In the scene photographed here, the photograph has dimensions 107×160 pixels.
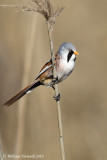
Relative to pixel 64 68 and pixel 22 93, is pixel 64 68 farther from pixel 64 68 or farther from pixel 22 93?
pixel 22 93

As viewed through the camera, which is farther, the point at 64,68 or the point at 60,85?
the point at 60,85

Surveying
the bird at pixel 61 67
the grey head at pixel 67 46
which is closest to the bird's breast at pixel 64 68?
the bird at pixel 61 67

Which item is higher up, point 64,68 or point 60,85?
point 60,85

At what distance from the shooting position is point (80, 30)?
406cm

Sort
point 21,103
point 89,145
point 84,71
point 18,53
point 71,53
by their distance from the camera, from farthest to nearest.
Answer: point 84,71 < point 18,53 < point 89,145 < point 21,103 < point 71,53

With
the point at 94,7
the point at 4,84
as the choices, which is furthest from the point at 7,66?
the point at 94,7

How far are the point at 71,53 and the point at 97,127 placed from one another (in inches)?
43.4

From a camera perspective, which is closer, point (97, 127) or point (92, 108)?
point (97, 127)

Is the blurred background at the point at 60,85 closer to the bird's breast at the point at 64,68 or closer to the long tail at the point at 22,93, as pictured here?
the long tail at the point at 22,93

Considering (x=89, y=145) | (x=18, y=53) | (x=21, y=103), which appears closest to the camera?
(x=21, y=103)

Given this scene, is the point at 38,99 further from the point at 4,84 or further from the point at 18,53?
the point at 18,53

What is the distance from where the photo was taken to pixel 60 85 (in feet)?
13.2

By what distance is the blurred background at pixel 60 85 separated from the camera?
3.27 meters

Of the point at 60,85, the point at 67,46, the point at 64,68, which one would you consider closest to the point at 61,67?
the point at 64,68
